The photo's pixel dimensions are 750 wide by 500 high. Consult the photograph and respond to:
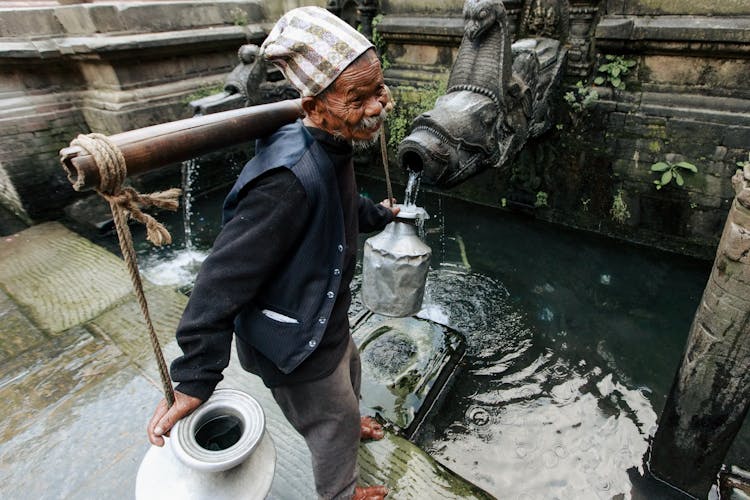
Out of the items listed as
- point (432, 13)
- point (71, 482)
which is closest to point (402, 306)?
point (71, 482)

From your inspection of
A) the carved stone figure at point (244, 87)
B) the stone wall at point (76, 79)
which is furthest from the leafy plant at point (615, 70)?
the stone wall at point (76, 79)

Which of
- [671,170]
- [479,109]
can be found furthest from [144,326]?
[671,170]

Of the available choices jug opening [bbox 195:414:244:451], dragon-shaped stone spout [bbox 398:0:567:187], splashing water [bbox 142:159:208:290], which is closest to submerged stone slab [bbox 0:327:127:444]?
splashing water [bbox 142:159:208:290]

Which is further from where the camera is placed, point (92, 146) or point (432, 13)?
point (432, 13)

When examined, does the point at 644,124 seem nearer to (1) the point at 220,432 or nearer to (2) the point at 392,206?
(2) the point at 392,206

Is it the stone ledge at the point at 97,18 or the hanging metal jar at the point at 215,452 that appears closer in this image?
the hanging metal jar at the point at 215,452

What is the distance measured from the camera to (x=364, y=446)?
2318 mm

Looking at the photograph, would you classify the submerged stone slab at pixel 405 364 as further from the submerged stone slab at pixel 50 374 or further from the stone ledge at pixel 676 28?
the stone ledge at pixel 676 28

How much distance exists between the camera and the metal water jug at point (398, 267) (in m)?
2.24

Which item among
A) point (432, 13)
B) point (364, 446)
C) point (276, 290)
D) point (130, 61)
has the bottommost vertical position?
point (364, 446)

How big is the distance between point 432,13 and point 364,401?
4740 mm

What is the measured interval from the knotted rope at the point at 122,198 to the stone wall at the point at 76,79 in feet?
16.4

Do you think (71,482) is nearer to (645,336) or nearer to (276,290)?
(276,290)

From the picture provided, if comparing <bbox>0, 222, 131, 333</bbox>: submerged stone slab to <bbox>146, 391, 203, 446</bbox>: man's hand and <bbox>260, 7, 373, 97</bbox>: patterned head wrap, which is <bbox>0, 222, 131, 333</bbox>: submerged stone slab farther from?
<bbox>260, 7, 373, 97</bbox>: patterned head wrap
